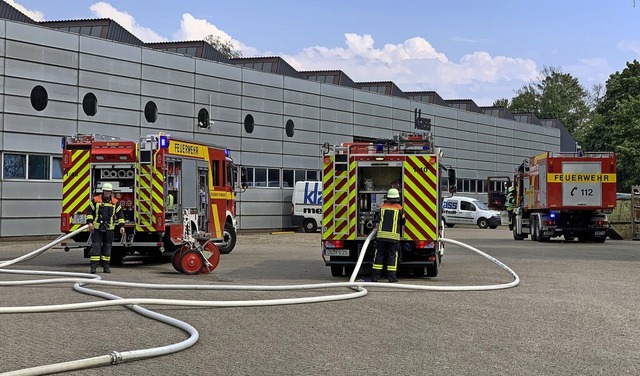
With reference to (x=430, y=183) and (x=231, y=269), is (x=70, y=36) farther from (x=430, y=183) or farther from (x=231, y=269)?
(x=430, y=183)

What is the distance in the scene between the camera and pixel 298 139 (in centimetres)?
4562

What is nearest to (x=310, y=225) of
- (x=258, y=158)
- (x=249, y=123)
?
(x=258, y=158)

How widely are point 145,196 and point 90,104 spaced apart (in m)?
15.9

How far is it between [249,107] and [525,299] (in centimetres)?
3056

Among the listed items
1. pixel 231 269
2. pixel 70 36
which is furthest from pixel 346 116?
pixel 231 269

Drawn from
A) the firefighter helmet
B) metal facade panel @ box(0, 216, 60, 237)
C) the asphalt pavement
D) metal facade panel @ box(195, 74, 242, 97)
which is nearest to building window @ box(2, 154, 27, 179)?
metal facade panel @ box(0, 216, 60, 237)

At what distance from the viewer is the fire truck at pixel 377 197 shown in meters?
15.7

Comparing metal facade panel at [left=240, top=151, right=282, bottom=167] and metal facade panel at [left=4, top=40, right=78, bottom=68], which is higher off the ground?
metal facade panel at [left=4, top=40, right=78, bottom=68]

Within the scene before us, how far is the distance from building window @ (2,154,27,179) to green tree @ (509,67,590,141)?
89563 millimetres

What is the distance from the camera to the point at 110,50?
111 ft

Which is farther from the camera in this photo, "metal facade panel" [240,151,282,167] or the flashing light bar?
"metal facade panel" [240,151,282,167]

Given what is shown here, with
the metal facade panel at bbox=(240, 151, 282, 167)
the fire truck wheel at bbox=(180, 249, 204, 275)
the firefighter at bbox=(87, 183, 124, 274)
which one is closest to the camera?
the firefighter at bbox=(87, 183, 124, 274)

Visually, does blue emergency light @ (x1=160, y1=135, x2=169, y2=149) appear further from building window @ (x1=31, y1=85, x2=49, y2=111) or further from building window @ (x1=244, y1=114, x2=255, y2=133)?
building window @ (x1=244, y1=114, x2=255, y2=133)

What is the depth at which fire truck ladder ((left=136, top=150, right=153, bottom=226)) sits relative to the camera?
18594 mm
